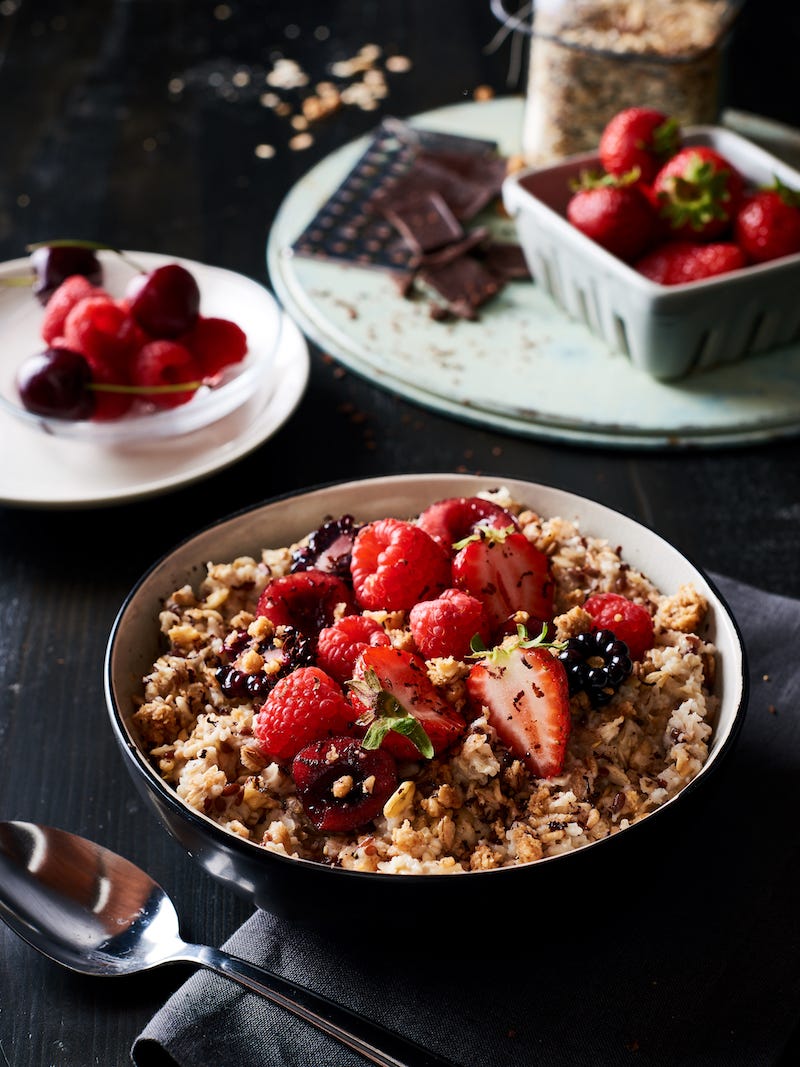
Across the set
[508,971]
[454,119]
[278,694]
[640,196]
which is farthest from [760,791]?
[454,119]

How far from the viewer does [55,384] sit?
4.53ft

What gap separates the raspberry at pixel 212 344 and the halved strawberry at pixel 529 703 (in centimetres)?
77

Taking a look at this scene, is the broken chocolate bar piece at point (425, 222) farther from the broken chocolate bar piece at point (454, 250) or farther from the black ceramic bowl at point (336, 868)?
the black ceramic bowl at point (336, 868)

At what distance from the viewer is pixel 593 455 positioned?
59.1 inches

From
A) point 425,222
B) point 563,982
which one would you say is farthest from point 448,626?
point 425,222

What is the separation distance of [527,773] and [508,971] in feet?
0.50

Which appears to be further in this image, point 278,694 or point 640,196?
point 640,196

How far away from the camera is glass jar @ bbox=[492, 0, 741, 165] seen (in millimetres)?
1870

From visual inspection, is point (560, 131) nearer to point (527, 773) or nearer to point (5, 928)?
point (527, 773)

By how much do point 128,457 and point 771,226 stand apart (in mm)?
921

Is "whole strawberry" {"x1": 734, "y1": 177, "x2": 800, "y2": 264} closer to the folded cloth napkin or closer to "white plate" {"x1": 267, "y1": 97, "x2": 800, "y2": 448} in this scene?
"white plate" {"x1": 267, "y1": 97, "x2": 800, "y2": 448}

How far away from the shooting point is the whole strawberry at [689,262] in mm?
1545

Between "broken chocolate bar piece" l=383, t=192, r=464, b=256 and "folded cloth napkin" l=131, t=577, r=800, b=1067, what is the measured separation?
116cm

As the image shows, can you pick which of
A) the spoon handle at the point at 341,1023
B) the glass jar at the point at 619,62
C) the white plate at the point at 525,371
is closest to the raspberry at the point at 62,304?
the white plate at the point at 525,371
